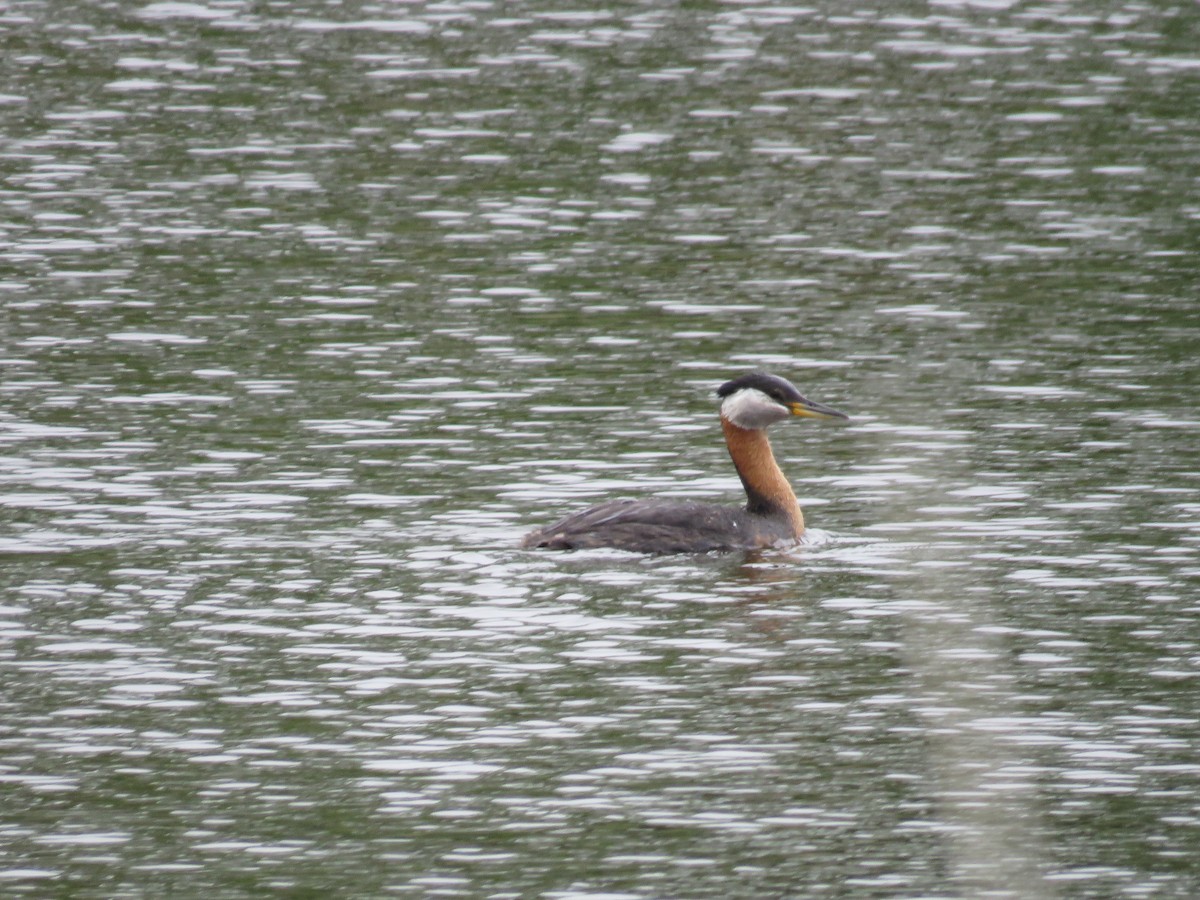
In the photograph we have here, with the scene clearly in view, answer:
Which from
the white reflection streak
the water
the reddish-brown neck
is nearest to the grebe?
the reddish-brown neck

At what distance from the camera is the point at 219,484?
2044 centimetres

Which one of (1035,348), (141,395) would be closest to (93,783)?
(141,395)

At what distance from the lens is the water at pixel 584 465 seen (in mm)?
13398

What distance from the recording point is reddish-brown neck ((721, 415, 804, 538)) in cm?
1958

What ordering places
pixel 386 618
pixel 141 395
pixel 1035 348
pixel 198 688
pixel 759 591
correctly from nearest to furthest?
pixel 198 688
pixel 386 618
pixel 759 591
pixel 141 395
pixel 1035 348

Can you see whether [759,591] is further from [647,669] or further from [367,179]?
[367,179]

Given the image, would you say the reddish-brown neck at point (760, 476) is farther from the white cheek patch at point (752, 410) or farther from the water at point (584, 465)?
the water at point (584, 465)

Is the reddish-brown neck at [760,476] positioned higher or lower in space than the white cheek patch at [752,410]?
lower

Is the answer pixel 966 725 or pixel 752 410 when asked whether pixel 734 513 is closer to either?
pixel 752 410

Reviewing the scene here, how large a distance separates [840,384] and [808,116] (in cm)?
1481

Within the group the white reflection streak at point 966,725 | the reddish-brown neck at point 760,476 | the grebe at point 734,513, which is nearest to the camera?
the white reflection streak at point 966,725

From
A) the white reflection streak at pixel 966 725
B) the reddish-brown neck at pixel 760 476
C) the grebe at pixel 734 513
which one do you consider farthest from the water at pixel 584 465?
the reddish-brown neck at pixel 760 476

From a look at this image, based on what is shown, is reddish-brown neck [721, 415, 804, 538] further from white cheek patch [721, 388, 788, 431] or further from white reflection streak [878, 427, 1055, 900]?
white reflection streak [878, 427, 1055, 900]

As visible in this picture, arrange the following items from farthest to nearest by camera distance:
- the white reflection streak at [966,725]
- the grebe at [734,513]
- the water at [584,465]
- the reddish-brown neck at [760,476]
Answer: the reddish-brown neck at [760,476], the grebe at [734,513], the water at [584,465], the white reflection streak at [966,725]
